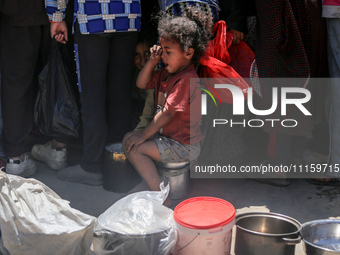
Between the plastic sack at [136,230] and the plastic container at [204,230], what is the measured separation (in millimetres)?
60

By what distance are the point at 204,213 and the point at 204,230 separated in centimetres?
18

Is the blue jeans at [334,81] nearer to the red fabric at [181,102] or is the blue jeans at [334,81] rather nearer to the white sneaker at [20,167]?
the red fabric at [181,102]

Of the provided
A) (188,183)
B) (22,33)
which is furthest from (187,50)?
(22,33)

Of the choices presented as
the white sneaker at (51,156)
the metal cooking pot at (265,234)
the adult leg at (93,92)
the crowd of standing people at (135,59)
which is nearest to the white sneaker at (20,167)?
the crowd of standing people at (135,59)

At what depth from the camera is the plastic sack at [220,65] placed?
3.55 metres

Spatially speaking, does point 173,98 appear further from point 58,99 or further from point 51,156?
point 51,156

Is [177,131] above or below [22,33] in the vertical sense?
below

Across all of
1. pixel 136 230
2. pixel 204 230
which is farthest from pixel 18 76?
pixel 204 230

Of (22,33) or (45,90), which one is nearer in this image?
(22,33)

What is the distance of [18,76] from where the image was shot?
3.83 metres

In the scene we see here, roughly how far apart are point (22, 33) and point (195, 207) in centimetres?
193

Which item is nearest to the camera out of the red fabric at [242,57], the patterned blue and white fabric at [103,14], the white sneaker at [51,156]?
the patterned blue and white fabric at [103,14]

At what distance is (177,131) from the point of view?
3607mm

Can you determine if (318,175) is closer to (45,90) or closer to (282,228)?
(282,228)
